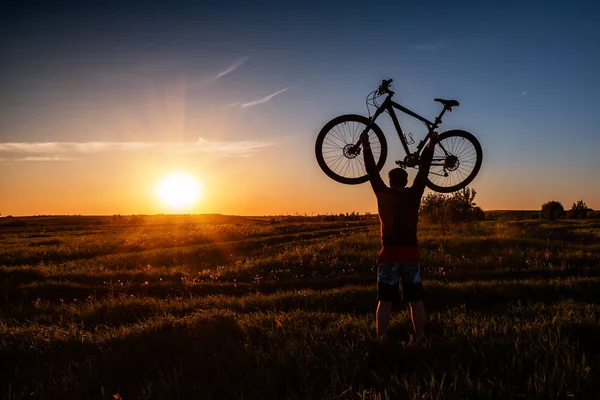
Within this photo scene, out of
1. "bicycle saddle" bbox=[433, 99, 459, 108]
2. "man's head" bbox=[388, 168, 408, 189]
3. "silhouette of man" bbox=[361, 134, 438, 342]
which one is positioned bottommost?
"silhouette of man" bbox=[361, 134, 438, 342]

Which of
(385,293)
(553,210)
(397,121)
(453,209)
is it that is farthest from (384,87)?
(553,210)

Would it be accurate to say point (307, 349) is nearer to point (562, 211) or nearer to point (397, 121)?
point (397, 121)

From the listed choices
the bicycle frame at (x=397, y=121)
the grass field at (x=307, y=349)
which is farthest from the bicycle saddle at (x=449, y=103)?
the grass field at (x=307, y=349)

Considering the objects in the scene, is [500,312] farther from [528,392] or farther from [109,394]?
[109,394]

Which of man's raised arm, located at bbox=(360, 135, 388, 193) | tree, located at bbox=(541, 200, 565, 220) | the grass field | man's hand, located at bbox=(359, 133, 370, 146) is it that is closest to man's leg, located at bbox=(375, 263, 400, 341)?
the grass field

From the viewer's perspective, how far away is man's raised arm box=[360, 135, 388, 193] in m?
7.48

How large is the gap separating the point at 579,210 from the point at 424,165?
307 ft

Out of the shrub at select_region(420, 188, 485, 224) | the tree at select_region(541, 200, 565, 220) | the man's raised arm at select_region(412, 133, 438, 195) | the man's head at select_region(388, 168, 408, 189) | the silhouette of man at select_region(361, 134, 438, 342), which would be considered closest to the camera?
the silhouette of man at select_region(361, 134, 438, 342)

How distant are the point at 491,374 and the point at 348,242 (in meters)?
18.7

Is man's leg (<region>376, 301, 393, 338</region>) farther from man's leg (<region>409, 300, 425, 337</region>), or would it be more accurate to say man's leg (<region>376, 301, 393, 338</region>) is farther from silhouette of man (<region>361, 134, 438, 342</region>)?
man's leg (<region>409, 300, 425, 337</region>)

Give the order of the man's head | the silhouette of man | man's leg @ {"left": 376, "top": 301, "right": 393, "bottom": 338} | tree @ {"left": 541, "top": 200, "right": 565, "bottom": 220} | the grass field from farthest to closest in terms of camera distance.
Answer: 1. tree @ {"left": 541, "top": 200, "right": 565, "bottom": 220}
2. the man's head
3. the silhouette of man
4. man's leg @ {"left": 376, "top": 301, "right": 393, "bottom": 338}
5. the grass field

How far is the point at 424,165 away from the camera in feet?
25.3

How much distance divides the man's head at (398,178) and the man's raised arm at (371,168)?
7.5 inches

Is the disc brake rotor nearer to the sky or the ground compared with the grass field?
nearer to the sky
